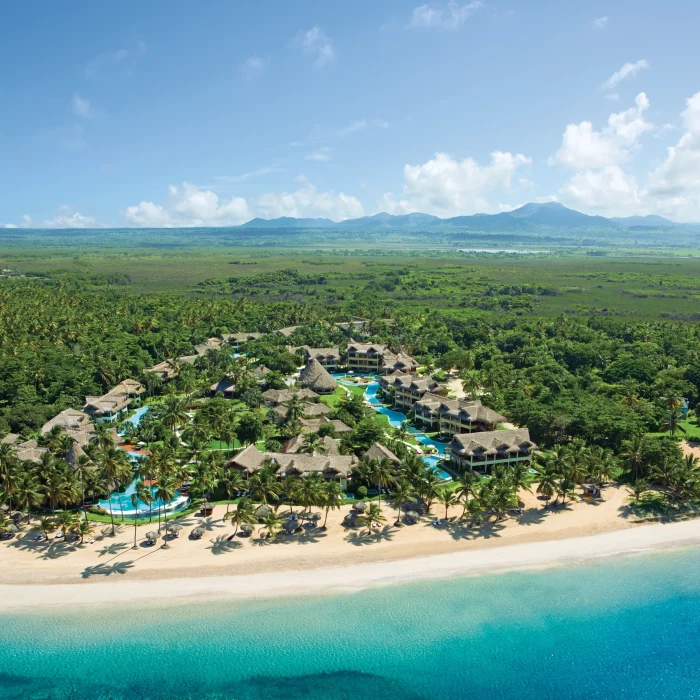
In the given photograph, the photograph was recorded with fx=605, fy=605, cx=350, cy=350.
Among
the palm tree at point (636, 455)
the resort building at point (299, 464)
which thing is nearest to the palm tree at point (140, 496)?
the resort building at point (299, 464)

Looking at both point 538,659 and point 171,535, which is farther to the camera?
point 171,535

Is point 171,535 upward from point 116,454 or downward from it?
downward

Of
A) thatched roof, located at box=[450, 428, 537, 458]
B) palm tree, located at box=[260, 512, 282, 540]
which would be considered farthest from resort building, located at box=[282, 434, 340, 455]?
thatched roof, located at box=[450, 428, 537, 458]

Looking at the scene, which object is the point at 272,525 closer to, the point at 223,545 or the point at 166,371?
the point at 223,545

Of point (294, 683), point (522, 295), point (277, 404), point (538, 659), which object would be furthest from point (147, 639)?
point (522, 295)

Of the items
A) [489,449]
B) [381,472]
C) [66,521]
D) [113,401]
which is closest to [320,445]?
[381,472]

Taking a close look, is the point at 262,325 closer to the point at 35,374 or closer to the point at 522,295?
the point at 35,374

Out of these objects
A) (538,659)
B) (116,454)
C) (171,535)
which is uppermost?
(116,454)
